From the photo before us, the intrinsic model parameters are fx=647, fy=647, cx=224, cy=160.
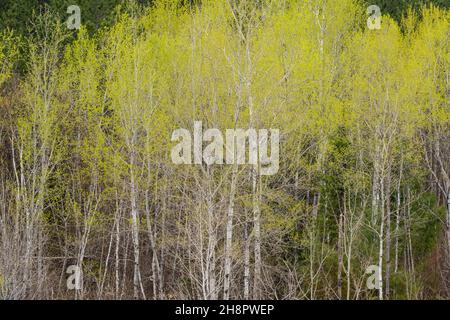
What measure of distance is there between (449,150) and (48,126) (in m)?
14.1

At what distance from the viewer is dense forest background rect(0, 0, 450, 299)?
1659 centimetres

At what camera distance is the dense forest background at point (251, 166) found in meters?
16.6

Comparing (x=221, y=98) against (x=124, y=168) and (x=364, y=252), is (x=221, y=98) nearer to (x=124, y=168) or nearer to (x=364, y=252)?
(x=124, y=168)

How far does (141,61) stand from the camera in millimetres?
19094

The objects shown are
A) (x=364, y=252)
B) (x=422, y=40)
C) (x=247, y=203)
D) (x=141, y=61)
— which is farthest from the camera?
(x=422, y=40)

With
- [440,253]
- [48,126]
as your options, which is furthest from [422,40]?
[48,126]

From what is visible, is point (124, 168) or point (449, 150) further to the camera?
point (449, 150)

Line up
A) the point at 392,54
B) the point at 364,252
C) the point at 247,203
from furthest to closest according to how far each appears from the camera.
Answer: the point at 392,54 → the point at 364,252 → the point at 247,203

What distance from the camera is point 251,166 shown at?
1612cm

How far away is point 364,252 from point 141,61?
332 inches

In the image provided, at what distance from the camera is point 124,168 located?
18.4 m

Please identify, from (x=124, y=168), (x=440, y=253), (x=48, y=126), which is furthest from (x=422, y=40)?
(x=48, y=126)

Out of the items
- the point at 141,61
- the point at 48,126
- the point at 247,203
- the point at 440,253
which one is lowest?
the point at 440,253
